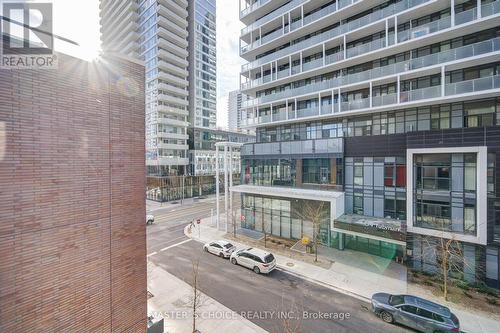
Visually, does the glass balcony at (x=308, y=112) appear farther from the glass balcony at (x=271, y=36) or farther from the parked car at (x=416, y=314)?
the parked car at (x=416, y=314)

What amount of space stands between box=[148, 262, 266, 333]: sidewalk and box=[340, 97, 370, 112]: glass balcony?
1974 cm

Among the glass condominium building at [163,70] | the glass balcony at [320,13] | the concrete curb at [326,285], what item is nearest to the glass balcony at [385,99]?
the glass balcony at [320,13]

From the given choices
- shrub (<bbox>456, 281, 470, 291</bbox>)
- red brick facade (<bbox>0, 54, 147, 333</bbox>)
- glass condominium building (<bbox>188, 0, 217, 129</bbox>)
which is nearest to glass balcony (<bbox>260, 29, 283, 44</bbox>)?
red brick facade (<bbox>0, 54, 147, 333</bbox>)

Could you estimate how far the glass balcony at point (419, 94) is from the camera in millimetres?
18295

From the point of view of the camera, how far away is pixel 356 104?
2223 cm

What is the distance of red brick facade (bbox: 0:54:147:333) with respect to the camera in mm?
5418

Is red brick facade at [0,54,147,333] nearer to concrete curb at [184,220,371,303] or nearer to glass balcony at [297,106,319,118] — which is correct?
concrete curb at [184,220,371,303]

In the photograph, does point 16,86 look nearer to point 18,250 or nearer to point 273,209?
point 18,250

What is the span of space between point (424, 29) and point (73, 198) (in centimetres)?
2584

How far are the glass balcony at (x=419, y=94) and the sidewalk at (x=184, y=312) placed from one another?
20196 millimetres

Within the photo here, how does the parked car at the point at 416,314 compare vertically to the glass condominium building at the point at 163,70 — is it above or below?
below

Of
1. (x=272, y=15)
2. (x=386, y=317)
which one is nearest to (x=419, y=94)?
(x=386, y=317)

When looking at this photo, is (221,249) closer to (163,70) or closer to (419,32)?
(419,32)

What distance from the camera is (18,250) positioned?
5.44 meters
